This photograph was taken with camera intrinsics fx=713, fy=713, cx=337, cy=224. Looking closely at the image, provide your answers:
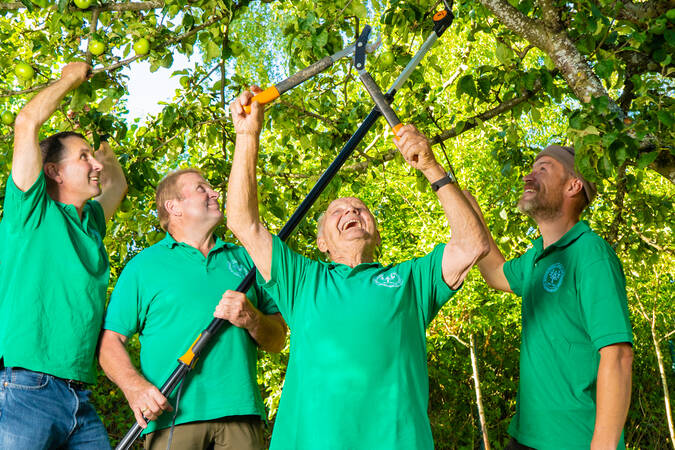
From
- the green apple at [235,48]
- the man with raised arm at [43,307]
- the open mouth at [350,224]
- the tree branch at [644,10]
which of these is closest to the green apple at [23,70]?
the man with raised arm at [43,307]

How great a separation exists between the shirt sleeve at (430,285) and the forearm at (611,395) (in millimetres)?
538

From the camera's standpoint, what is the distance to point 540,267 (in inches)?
105

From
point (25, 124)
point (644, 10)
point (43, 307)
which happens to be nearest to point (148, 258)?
point (43, 307)

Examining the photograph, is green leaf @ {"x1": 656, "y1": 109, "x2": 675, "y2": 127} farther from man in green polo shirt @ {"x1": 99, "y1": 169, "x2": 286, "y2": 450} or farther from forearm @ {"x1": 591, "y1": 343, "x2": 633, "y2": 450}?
man in green polo shirt @ {"x1": 99, "y1": 169, "x2": 286, "y2": 450}

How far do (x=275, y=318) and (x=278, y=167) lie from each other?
5.94ft

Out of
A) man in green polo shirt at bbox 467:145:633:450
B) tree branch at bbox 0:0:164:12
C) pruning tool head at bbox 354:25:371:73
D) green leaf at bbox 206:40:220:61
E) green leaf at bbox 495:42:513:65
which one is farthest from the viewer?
green leaf at bbox 495:42:513:65

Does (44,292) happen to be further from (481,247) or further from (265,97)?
(481,247)

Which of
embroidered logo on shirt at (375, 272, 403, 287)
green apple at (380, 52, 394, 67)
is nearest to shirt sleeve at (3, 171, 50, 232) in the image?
embroidered logo on shirt at (375, 272, 403, 287)

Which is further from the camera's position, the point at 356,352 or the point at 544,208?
the point at 544,208

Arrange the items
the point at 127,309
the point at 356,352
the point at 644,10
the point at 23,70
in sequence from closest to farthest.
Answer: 1. the point at 356,352
2. the point at 127,309
3. the point at 23,70
4. the point at 644,10

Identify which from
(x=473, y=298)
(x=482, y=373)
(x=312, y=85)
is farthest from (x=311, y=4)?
(x=482, y=373)

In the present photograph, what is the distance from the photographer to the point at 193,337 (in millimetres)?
2639

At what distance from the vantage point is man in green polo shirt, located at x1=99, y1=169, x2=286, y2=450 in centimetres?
254

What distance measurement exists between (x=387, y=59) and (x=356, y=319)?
186 centimetres
